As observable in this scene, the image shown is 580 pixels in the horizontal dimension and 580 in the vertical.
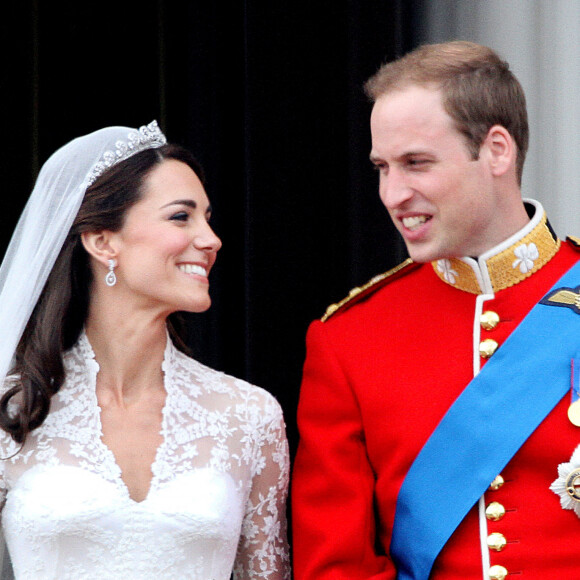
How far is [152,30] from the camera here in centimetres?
278

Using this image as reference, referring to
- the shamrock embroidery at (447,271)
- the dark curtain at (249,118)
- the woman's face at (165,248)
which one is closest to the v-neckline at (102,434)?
the woman's face at (165,248)

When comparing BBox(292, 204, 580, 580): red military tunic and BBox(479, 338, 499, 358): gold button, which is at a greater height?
BBox(479, 338, 499, 358): gold button

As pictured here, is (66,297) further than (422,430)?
Yes

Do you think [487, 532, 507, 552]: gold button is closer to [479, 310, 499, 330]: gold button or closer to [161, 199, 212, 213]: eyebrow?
[479, 310, 499, 330]: gold button

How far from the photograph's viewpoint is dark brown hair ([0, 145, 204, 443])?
2096mm

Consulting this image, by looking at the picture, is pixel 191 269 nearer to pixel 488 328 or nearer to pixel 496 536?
pixel 488 328

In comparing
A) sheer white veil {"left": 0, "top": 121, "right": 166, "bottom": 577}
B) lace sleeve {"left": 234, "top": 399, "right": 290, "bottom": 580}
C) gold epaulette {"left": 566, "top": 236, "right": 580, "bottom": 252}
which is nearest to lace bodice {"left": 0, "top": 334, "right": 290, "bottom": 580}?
lace sleeve {"left": 234, "top": 399, "right": 290, "bottom": 580}

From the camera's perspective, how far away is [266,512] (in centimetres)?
216

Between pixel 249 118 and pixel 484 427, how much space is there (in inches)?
42.5

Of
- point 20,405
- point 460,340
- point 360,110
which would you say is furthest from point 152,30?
point 460,340

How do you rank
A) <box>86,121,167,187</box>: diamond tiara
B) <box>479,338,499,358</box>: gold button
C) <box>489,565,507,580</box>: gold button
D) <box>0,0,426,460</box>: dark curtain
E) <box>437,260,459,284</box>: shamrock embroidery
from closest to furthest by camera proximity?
<box>489,565,507,580</box>: gold button, <box>479,338,499,358</box>: gold button, <box>437,260,459,284</box>: shamrock embroidery, <box>86,121,167,187</box>: diamond tiara, <box>0,0,426,460</box>: dark curtain

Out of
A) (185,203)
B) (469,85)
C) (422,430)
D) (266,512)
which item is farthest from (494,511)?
(185,203)

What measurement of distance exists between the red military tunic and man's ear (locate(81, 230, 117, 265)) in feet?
1.39

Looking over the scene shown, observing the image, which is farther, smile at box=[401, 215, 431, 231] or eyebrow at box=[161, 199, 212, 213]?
eyebrow at box=[161, 199, 212, 213]
